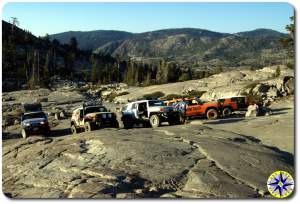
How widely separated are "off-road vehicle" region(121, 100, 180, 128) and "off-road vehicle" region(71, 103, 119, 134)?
5.87 feet

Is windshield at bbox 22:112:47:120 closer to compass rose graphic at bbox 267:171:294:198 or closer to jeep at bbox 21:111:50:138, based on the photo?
jeep at bbox 21:111:50:138

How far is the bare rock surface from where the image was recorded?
368 inches

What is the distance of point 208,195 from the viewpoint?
357 inches

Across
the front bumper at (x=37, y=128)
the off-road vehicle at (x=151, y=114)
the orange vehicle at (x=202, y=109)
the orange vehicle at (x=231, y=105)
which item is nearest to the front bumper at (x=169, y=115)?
the off-road vehicle at (x=151, y=114)

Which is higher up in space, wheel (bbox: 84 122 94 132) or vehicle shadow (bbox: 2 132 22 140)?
wheel (bbox: 84 122 94 132)

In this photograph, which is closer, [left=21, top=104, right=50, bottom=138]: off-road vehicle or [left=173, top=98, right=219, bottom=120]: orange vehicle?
[left=21, top=104, right=50, bottom=138]: off-road vehicle

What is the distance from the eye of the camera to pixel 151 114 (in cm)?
2488

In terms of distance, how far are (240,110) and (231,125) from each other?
9.37 m

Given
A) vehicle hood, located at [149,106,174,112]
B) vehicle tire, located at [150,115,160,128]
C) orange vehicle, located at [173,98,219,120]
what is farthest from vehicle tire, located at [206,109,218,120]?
vehicle tire, located at [150,115,160,128]

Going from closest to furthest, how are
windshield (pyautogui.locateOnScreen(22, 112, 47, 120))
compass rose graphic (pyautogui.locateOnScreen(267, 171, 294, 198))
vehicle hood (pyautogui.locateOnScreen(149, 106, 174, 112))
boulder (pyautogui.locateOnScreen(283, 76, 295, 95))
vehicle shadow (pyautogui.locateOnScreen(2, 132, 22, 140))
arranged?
compass rose graphic (pyautogui.locateOnScreen(267, 171, 294, 198)), vehicle hood (pyautogui.locateOnScreen(149, 106, 174, 112)), windshield (pyautogui.locateOnScreen(22, 112, 47, 120)), vehicle shadow (pyautogui.locateOnScreen(2, 132, 22, 140)), boulder (pyautogui.locateOnScreen(283, 76, 295, 95))

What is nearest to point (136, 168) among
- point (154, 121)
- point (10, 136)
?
point (154, 121)

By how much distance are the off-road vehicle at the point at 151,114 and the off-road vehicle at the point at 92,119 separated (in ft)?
5.87

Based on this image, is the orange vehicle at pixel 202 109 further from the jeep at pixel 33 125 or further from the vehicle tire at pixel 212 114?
the jeep at pixel 33 125

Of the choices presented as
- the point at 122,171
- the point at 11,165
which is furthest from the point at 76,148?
the point at 122,171
